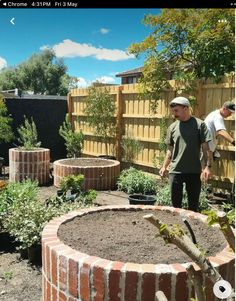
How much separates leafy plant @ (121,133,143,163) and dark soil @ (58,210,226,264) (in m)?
5.24

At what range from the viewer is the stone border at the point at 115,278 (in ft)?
7.92

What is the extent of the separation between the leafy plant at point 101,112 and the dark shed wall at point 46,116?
7.19ft

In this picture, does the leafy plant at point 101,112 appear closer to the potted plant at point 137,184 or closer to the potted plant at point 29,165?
the potted plant at point 29,165

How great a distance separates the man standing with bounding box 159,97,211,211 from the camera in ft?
14.9

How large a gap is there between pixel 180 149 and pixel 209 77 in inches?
122

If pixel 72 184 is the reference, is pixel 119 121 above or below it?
above

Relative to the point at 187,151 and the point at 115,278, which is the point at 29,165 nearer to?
the point at 187,151

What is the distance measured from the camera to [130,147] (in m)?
9.32

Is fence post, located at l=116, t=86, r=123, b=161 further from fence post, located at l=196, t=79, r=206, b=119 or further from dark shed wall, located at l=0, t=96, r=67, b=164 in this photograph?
dark shed wall, located at l=0, t=96, r=67, b=164

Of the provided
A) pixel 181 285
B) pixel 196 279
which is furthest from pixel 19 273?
pixel 196 279

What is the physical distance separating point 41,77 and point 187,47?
35.5 m

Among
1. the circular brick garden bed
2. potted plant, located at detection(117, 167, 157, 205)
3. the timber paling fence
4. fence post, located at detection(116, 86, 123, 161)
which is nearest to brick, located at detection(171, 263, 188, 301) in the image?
potted plant, located at detection(117, 167, 157, 205)

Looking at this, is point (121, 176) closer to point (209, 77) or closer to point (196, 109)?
point (196, 109)

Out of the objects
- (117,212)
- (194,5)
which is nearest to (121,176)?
(117,212)
